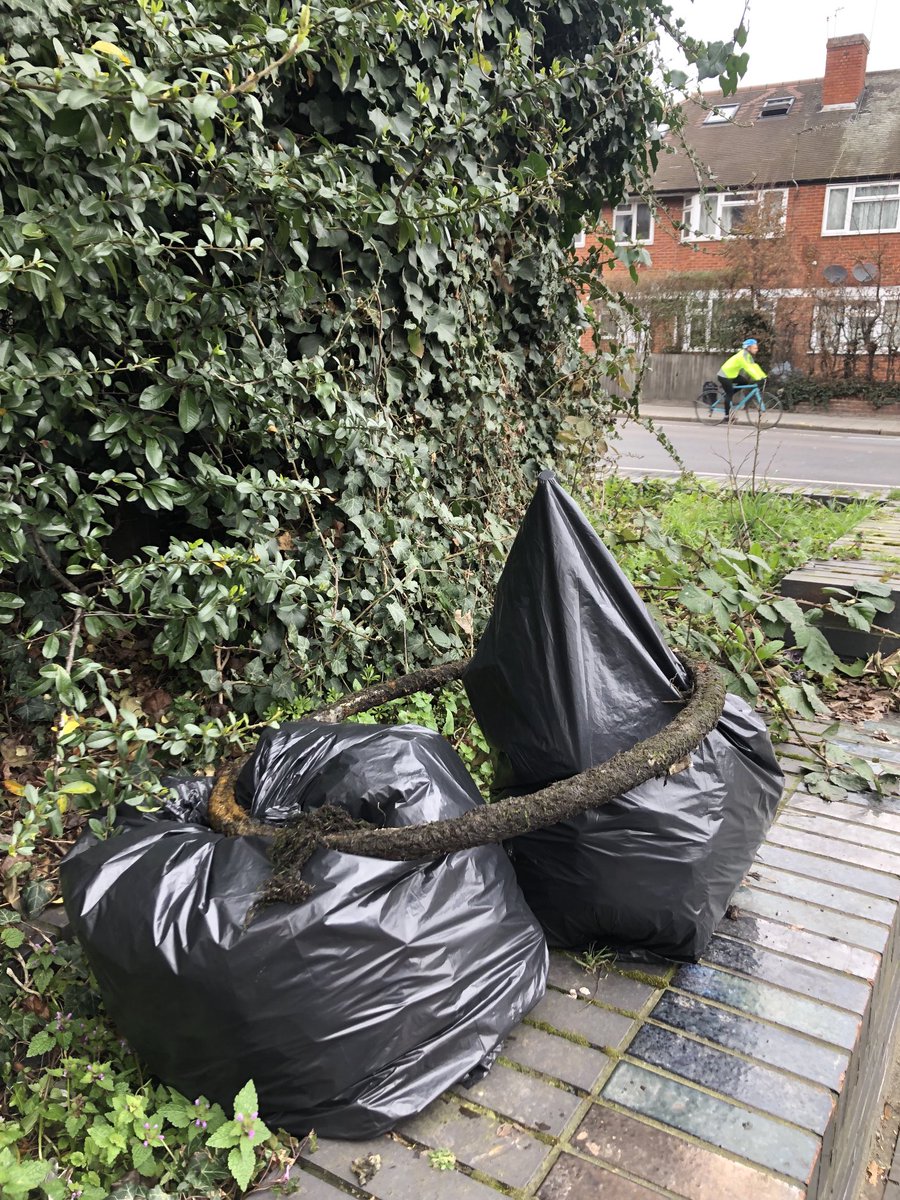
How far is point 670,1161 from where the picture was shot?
136cm

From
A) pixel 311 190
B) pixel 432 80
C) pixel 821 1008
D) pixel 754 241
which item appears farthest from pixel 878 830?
pixel 754 241

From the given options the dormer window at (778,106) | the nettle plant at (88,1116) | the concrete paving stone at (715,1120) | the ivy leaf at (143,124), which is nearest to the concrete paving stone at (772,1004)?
the concrete paving stone at (715,1120)

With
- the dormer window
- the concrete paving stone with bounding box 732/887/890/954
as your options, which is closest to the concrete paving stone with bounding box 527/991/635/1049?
the concrete paving stone with bounding box 732/887/890/954

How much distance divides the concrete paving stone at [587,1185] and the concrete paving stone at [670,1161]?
0.08ft

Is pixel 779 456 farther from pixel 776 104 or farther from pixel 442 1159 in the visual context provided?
pixel 776 104

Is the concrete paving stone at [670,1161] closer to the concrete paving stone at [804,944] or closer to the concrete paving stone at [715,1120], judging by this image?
the concrete paving stone at [715,1120]

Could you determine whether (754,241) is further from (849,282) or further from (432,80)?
(432,80)

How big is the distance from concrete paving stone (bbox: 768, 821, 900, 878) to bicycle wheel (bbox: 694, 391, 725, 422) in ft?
55.5

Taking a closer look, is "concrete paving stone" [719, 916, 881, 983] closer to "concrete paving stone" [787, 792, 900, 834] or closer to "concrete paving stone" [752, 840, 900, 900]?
"concrete paving stone" [752, 840, 900, 900]

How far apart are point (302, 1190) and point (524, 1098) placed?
400 millimetres

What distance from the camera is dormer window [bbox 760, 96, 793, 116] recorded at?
24.5m

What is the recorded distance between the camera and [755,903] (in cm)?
204

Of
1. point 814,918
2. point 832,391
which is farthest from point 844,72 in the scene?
point 814,918

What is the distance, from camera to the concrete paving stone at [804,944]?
1.81 meters
